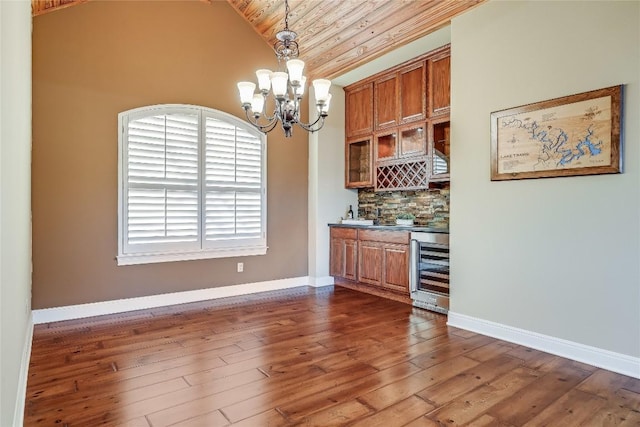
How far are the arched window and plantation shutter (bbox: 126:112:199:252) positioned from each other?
0.01 meters

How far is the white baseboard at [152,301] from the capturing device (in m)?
3.81

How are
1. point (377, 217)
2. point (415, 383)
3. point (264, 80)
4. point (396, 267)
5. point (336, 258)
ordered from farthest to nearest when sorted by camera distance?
point (377, 217), point (336, 258), point (396, 267), point (264, 80), point (415, 383)

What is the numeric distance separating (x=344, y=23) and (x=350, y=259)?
3.07 meters

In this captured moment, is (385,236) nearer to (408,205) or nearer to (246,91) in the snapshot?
(408,205)

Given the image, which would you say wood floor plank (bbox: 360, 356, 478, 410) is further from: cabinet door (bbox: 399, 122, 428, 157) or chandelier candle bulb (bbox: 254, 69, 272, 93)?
cabinet door (bbox: 399, 122, 428, 157)

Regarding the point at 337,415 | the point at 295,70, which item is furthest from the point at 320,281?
the point at 337,415

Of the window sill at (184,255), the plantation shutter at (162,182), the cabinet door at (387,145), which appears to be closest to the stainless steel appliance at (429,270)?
the cabinet door at (387,145)

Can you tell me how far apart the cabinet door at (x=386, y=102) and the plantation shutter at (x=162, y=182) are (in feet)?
8.11

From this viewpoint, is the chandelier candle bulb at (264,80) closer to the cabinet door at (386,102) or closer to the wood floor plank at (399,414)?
the cabinet door at (386,102)

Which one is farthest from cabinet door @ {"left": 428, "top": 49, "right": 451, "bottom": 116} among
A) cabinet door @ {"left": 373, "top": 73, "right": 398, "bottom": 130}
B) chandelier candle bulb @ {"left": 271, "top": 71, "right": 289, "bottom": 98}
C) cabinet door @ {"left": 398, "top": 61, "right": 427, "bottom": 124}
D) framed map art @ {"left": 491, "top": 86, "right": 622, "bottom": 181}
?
chandelier candle bulb @ {"left": 271, "top": 71, "right": 289, "bottom": 98}

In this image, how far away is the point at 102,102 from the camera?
4.07 m

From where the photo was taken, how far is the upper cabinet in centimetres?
443

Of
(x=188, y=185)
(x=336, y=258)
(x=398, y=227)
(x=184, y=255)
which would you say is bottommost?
(x=336, y=258)

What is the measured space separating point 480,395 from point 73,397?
8.29 feet
